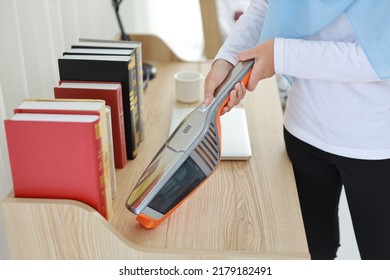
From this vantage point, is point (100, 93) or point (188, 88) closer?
point (100, 93)

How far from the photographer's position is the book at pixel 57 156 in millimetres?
731

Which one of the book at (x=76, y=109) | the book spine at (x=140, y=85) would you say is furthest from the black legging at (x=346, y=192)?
the book at (x=76, y=109)

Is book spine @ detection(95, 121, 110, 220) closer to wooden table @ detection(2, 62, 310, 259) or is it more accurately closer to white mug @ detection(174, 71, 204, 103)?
wooden table @ detection(2, 62, 310, 259)

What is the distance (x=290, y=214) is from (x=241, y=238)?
0.39ft

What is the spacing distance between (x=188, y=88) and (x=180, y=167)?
0.52 m

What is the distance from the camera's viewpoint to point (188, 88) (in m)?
1.28

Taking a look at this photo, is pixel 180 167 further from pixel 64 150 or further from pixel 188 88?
pixel 188 88

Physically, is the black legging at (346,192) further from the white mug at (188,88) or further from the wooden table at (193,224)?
the white mug at (188,88)

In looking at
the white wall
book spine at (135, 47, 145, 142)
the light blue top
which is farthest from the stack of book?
the light blue top

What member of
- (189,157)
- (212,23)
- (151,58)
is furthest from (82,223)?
(212,23)

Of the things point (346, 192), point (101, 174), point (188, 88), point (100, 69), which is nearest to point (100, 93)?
point (100, 69)

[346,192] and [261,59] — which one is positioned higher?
[261,59]
